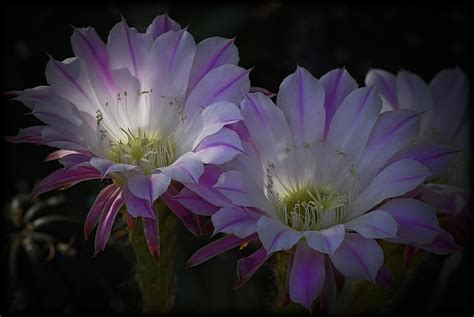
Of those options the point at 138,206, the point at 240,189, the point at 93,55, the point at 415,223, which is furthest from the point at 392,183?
the point at 93,55

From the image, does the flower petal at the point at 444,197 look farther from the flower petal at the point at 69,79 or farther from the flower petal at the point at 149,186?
the flower petal at the point at 69,79

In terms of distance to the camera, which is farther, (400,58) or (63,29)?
(400,58)

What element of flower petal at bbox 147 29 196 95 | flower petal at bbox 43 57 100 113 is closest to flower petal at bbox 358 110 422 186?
flower petal at bbox 147 29 196 95

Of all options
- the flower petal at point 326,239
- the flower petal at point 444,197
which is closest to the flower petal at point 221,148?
the flower petal at point 326,239

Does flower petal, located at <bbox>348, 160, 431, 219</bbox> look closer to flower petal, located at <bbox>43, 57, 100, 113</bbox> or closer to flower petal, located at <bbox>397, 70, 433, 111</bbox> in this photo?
flower petal, located at <bbox>397, 70, 433, 111</bbox>

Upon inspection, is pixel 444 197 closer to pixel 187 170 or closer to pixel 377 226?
pixel 377 226

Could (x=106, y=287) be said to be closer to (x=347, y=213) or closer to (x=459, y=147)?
(x=347, y=213)

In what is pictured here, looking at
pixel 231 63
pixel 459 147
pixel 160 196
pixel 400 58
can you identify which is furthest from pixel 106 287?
pixel 400 58
